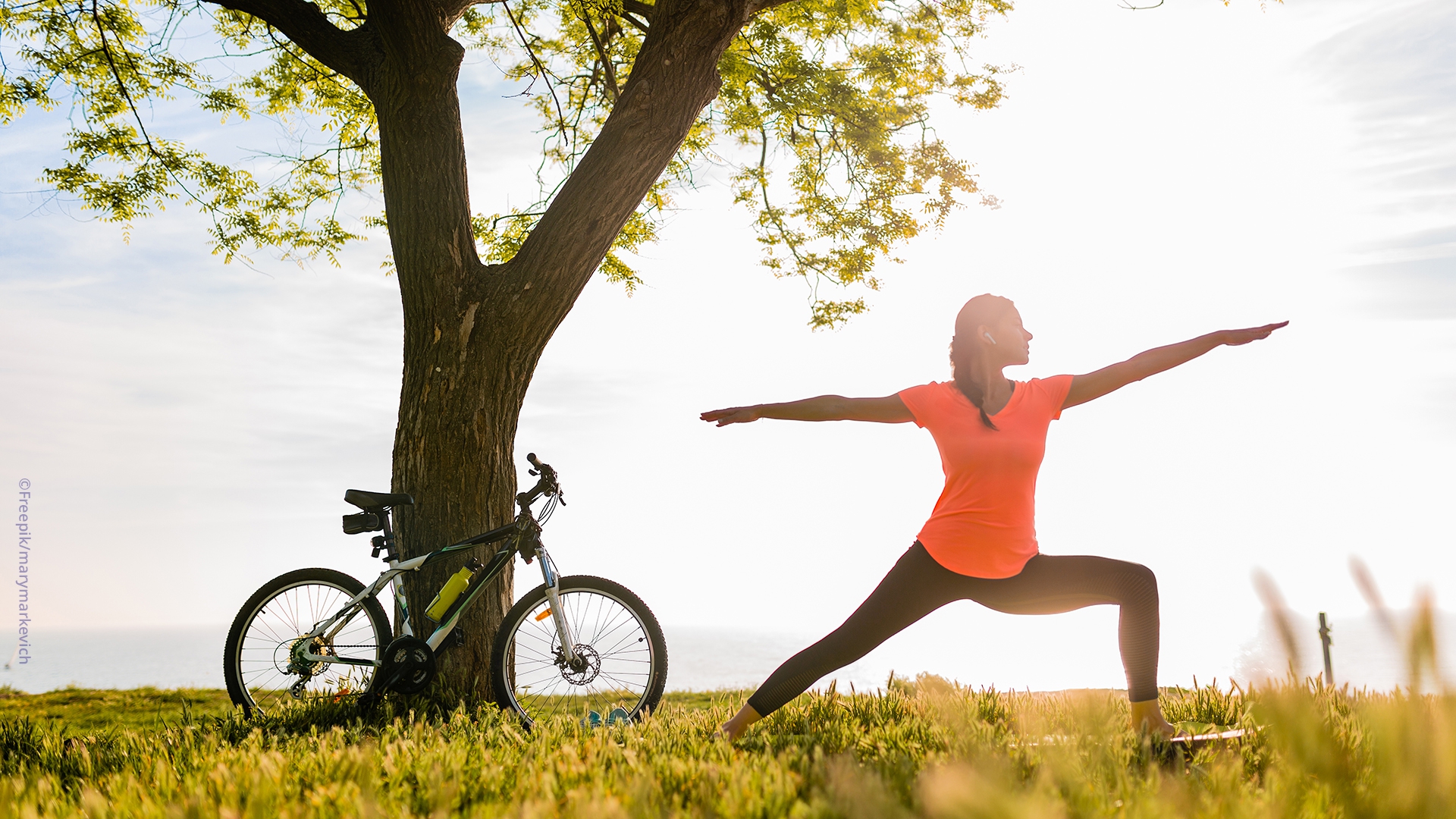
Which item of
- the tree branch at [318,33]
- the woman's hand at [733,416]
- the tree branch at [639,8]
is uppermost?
the tree branch at [639,8]

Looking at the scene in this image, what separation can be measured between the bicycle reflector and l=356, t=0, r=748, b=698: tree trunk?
0.32 metres

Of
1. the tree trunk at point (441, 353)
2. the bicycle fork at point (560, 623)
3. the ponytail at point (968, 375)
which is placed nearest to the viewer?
the ponytail at point (968, 375)

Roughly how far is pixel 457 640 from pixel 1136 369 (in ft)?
13.7

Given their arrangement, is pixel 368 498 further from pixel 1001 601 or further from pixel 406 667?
pixel 1001 601

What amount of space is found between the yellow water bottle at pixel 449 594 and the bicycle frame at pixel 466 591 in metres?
0.03

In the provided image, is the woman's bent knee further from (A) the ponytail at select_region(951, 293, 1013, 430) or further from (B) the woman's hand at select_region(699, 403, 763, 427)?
(B) the woman's hand at select_region(699, 403, 763, 427)

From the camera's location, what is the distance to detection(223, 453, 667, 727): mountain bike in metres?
5.19

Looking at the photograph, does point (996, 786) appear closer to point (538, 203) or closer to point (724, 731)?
point (724, 731)

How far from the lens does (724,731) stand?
13.4 ft

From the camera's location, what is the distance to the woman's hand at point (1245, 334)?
14.1ft

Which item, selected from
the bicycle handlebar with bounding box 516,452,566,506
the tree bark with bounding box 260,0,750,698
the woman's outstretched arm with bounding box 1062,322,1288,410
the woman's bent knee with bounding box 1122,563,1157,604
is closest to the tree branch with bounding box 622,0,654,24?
the tree bark with bounding box 260,0,750,698

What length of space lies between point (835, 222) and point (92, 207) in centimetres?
825

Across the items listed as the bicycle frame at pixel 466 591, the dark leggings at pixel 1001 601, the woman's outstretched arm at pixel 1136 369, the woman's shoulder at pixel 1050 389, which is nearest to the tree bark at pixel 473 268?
the bicycle frame at pixel 466 591

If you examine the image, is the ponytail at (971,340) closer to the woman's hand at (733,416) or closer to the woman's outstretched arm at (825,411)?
the woman's outstretched arm at (825,411)
